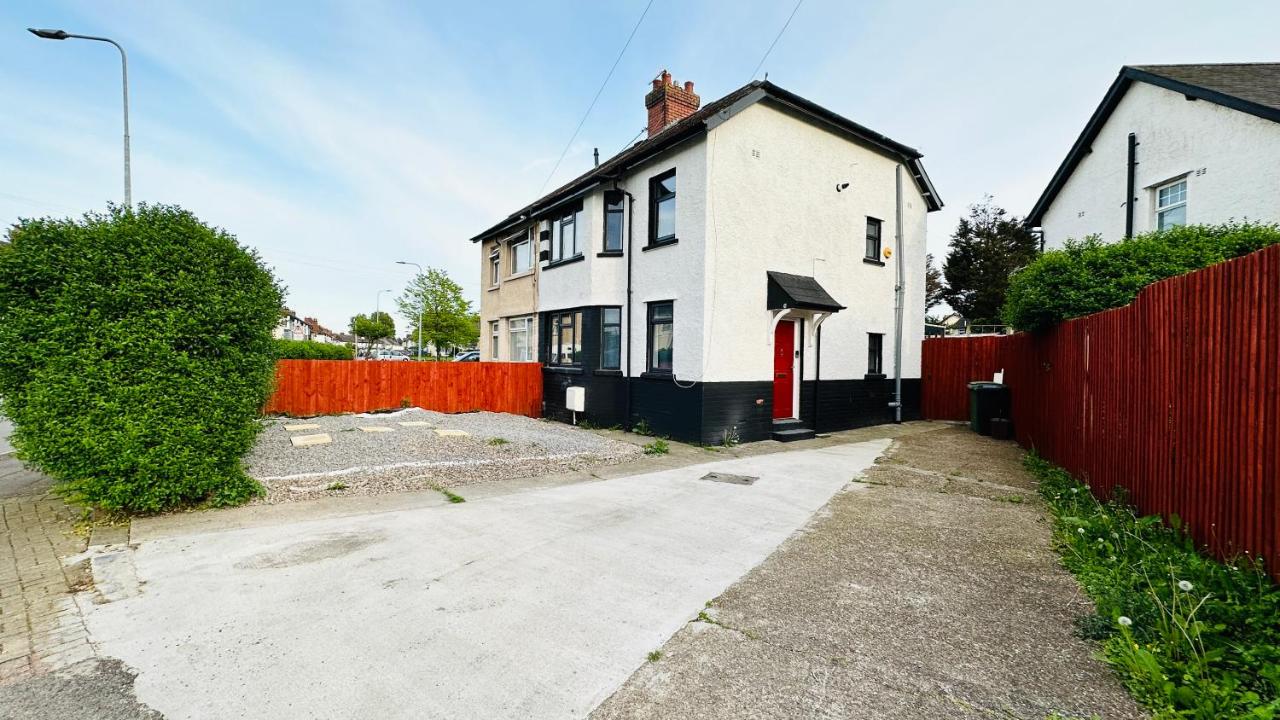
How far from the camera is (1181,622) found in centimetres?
269

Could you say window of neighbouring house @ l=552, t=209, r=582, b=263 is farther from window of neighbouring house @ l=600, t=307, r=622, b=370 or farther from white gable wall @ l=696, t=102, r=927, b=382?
white gable wall @ l=696, t=102, r=927, b=382

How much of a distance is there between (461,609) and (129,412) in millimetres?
4257

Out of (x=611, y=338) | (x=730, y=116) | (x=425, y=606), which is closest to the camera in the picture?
(x=425, y=606)

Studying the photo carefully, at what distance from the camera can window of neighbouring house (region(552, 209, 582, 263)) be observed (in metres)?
14.1

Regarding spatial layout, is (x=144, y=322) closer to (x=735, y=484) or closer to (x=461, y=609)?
(x=461, y=609)

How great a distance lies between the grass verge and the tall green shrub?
7.47 m

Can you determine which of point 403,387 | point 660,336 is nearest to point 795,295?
point 660,336

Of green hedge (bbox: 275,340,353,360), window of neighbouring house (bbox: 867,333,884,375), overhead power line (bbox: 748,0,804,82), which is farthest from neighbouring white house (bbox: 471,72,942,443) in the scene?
green hedge (bbox: 275,340,353,360)

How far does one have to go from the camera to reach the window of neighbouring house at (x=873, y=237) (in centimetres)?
1409

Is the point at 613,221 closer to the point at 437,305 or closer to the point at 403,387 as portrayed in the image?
the point at 403,387

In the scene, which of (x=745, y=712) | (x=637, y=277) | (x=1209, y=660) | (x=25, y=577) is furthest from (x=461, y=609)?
(x=637, y=277)

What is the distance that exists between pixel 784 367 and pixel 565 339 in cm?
636

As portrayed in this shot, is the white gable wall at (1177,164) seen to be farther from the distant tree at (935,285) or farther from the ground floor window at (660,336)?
the distant tree at (935,285)

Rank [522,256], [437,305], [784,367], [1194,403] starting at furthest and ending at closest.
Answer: [437,305]
[522,256]
[784,367]
[1194,403]
